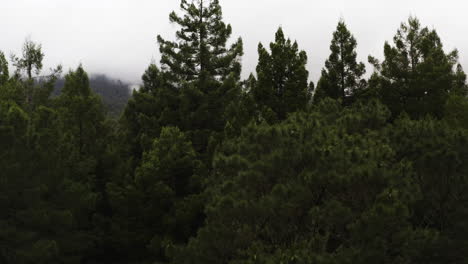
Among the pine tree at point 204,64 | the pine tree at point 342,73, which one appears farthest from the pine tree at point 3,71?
the pine tree at point 342,73

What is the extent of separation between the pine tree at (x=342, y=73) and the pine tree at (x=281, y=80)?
6.96 ft

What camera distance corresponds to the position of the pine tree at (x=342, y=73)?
22.8 m

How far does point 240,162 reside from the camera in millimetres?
10352

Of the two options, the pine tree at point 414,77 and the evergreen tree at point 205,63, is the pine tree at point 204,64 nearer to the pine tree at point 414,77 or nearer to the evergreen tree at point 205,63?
the evergreen tree at point 205,63

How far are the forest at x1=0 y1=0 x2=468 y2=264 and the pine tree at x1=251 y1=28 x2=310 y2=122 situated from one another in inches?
2.9

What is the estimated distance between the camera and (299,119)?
12.3 m

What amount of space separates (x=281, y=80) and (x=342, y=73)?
167 inches

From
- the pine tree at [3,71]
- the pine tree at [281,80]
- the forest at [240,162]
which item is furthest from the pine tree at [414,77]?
the pine tree at [3,71]

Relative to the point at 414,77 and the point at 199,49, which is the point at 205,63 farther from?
the point at 414,77

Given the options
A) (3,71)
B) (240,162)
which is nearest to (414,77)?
(240,162)

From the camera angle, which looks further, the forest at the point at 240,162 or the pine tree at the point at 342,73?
the pine tree at the point at 342,73

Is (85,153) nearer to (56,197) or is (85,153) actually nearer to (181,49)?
(56,197)

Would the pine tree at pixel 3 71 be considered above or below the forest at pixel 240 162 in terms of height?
above

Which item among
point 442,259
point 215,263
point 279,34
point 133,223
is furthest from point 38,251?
point 279,34
